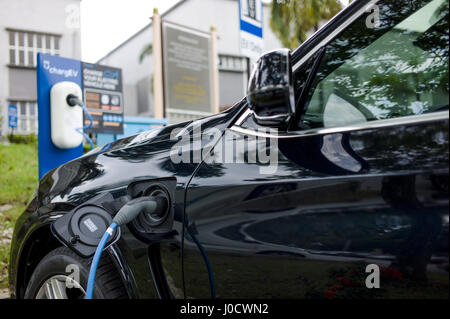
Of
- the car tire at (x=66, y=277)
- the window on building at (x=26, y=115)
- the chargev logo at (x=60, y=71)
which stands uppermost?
the window on building at (x=26, y=115)

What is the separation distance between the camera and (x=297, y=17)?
17.6m

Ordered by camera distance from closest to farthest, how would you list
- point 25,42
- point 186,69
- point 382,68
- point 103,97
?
point 382,68 < point 103,97 < point 186,69 < point 25,42

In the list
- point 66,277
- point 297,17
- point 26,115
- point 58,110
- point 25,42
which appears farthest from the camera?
point 26,115

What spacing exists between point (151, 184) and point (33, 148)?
10.9 meters

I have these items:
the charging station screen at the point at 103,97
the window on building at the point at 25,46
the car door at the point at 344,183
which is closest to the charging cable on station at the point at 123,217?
the car door at the point at 344,183

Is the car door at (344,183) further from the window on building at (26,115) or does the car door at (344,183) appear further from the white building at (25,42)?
the window on building at (26,115)

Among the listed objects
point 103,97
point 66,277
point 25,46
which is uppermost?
point 25,46

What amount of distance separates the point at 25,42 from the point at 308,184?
21016 millimetres

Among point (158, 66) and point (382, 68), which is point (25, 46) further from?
point (382, 68)

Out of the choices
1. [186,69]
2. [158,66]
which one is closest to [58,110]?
[158,66]

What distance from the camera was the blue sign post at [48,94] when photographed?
14.9 ft

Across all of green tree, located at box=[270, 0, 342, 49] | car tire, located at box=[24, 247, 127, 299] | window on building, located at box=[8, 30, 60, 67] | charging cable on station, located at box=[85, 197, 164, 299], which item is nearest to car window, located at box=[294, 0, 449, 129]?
charging cable on station, located at box=[85, 197, 164, 299]

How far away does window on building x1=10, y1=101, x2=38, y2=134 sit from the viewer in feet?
63.4

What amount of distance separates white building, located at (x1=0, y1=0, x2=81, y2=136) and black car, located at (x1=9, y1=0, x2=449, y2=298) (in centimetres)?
1882
